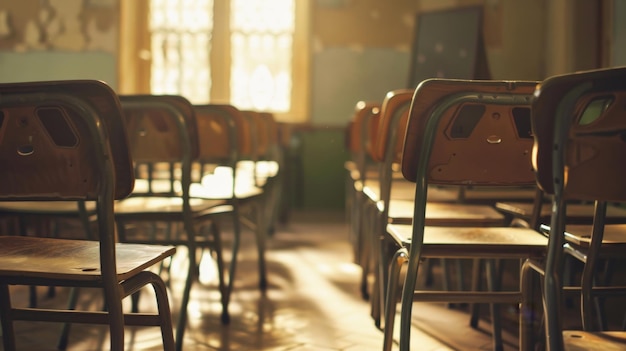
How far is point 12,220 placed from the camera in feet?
9.34

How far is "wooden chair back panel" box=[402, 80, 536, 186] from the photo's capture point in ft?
5.15

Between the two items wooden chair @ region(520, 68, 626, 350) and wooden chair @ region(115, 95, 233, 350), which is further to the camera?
wooden chair @ region(115, 95, 233, 350)

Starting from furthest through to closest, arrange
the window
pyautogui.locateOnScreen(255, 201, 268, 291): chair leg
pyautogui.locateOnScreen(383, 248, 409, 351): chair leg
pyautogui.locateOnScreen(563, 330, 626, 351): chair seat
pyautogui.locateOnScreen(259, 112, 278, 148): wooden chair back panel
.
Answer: the window
pyautogui.locateOnScreen(259, 112, 278, 148): wooden chair back panel
pyautogui.locateOnScreen(255, 201, 268, 291): chair leg
pyautogui.locateOnScreen(383, 248, 409, 351): chair leg
pyautogui.locateOnScreen(563, 330, 626, 351): chair seat

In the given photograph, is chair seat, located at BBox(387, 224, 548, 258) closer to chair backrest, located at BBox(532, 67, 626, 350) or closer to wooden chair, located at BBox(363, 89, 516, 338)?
wooden chair, located at BBox(363, 89, 516, 338)

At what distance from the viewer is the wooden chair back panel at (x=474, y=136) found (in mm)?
1570

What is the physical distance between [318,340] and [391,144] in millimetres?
→ 699

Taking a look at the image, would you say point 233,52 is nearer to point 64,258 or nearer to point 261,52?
point 261,52

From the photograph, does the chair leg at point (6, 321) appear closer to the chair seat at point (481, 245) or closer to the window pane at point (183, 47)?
the chair seat at point (481, 245)

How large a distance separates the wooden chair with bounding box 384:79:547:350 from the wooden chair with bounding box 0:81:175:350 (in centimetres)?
64

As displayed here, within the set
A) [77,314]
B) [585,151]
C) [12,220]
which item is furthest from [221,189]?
[585,151]

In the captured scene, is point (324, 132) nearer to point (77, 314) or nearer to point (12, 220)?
point (12, 220)

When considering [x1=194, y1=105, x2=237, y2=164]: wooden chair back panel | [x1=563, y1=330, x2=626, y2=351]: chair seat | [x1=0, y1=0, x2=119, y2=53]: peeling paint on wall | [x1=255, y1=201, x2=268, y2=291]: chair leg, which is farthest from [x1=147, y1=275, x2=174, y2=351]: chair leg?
[x1=0, y1=0, x2=119, y2=53]: peeling paint on wall

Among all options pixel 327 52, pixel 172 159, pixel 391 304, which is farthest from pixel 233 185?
pixel 327 52

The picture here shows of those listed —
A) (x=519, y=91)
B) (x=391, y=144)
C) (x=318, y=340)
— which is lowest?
(x=318, y=340)
